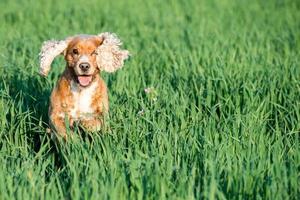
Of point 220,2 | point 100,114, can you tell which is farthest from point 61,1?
point 100,114

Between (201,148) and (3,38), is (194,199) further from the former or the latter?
(3,38)

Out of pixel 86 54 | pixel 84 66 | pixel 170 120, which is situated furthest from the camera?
pixel 170 120

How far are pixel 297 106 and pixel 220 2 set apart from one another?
21.6ft

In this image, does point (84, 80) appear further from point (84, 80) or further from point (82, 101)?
point (82, 101)

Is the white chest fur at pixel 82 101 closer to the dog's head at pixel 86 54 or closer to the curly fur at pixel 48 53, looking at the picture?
the dog's head at pixel 86 54

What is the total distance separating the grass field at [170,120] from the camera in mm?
3574

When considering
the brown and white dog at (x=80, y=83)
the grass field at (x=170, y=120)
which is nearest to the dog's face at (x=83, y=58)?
the brown and white dog at (x=80, y=83)

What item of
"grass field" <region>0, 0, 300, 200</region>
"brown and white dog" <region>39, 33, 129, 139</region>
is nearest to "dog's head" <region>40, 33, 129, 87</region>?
"brown and white dog" <region>39, 33, 129, 139</region>

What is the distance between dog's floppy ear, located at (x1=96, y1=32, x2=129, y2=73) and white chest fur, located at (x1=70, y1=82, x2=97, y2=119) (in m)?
0.20

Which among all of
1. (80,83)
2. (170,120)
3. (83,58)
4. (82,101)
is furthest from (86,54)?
(170,120)

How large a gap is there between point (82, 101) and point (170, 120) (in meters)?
0.65

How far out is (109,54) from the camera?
4.49 m

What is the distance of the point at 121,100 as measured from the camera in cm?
522

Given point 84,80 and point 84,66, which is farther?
point 84,80
